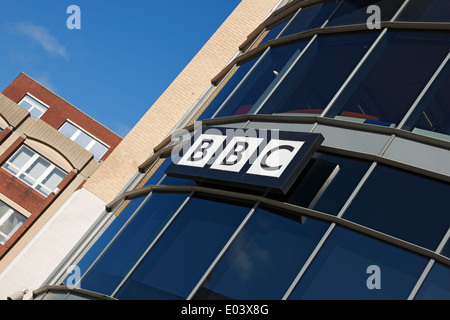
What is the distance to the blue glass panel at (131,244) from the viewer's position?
10453mm

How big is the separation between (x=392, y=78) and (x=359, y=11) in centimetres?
243

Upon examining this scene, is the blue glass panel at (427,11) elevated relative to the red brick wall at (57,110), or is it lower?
lower

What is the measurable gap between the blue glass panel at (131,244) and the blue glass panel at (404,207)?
3.73 m

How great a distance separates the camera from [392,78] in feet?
33.9

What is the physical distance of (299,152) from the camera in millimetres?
9859

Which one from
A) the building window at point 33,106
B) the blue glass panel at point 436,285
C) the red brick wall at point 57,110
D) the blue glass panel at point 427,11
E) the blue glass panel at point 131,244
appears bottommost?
the blue glass panel at point 131,244

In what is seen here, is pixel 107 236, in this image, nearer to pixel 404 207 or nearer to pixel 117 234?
pixel 117 234

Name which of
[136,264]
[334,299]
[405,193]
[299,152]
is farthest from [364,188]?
[136,264]

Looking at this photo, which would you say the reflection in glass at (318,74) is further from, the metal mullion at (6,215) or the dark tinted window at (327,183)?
the metal mullion at (6,215)

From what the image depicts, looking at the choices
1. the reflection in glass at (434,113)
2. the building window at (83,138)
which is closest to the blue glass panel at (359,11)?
the reflection in glass at (434,113)

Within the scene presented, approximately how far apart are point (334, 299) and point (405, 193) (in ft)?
6.80

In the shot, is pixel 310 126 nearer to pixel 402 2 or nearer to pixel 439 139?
pixel 439 139
